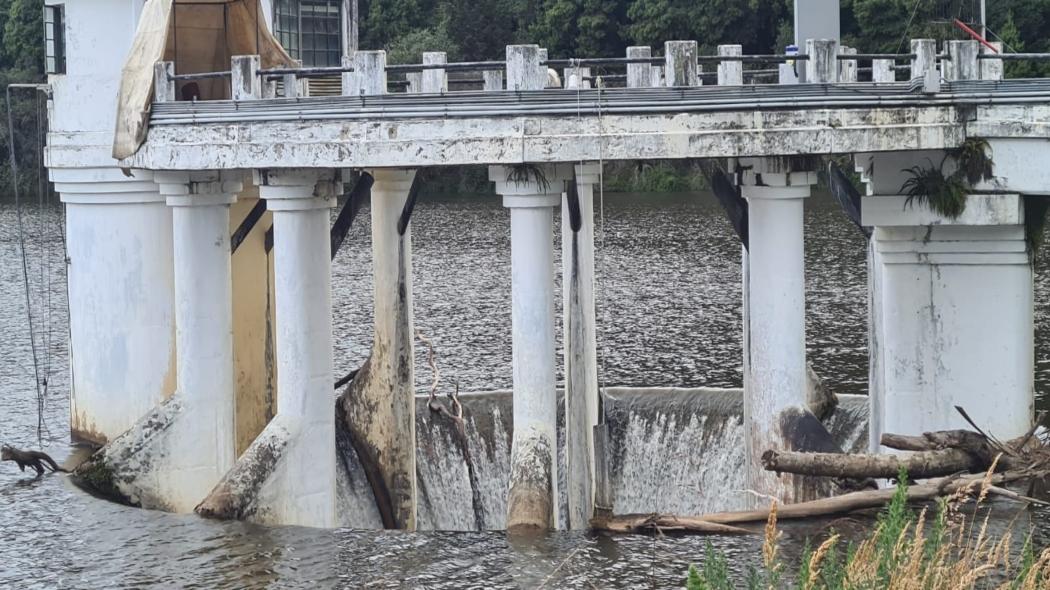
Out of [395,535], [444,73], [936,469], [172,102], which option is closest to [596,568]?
[395,535]

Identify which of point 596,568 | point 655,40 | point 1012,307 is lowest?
point 596,568

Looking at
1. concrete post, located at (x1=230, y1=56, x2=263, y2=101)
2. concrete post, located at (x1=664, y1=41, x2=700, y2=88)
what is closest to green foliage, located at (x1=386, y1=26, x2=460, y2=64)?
concrete post, located at (x1=230, y1=56, x2=263, y2=101)

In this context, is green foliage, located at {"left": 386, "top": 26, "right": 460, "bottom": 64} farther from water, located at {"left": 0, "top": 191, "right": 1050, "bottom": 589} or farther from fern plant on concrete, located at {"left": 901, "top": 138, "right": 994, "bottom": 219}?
fern plant on concrete, located at {"left": 901, "top": 138, "right": 994, "bottom": 219}

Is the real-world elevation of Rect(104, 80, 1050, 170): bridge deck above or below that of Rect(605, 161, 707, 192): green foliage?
below

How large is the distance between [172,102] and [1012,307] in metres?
11.2

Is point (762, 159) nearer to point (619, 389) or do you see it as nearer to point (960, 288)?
point (960, 288)

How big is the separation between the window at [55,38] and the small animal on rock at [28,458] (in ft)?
21.4

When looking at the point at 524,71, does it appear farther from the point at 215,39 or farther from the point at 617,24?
the point at 617,24

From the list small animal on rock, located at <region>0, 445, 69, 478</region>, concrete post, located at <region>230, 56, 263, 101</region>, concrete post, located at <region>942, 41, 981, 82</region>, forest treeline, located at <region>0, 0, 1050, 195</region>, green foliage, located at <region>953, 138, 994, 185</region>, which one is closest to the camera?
concrete post, located at <region>230, 56, 263, 101</region>

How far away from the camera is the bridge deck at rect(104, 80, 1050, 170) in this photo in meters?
20.5

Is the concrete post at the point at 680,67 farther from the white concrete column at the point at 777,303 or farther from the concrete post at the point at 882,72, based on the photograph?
the concrete post at the point at 882,72

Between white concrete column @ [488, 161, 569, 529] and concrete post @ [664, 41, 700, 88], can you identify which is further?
white concrete column @ [488, 161, 569, 529]

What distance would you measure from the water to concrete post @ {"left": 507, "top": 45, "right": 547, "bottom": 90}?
5.33m

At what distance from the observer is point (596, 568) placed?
65.3ft
